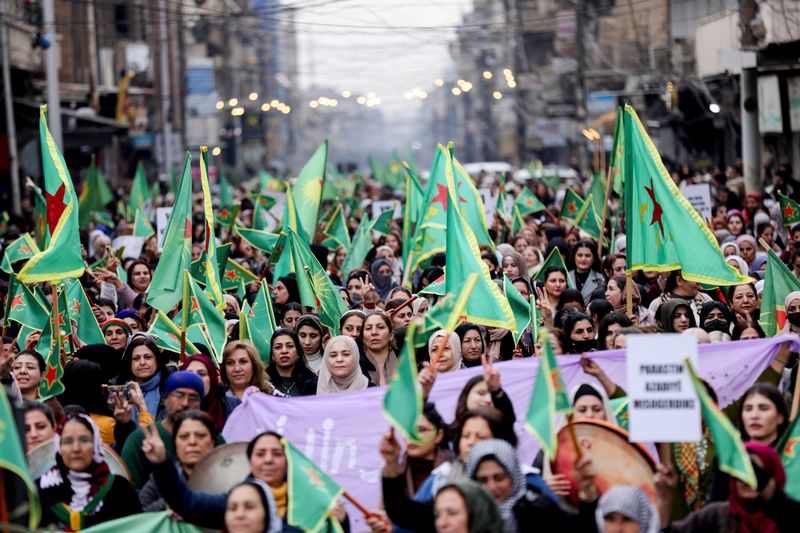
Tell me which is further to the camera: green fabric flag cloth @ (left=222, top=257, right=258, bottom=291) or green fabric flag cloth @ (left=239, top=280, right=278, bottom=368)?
green fabric flag cloth @ (left=222, top=257, right=258, bottom=291)

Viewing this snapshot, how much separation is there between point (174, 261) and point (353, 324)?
1548 millimetres

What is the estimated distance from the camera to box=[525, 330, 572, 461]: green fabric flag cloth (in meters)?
6.07

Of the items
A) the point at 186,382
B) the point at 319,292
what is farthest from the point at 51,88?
the point at 186,382

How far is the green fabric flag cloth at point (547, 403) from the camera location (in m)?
6.07

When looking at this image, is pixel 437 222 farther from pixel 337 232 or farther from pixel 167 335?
pixel 167 335

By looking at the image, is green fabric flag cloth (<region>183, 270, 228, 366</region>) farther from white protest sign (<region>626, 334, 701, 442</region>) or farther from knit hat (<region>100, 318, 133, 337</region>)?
white protest sign (<region>626, 334, 701, 442</region>)

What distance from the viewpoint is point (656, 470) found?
632 centimetres

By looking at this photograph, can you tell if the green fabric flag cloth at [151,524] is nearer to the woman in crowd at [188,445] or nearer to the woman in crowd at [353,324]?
the woman in crowd at [188,445]

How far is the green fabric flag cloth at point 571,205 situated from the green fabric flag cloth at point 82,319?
8.32m

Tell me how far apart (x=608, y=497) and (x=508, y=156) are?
8113 cm

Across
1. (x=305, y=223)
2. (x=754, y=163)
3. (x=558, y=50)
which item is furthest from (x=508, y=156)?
(x=305, y=223)

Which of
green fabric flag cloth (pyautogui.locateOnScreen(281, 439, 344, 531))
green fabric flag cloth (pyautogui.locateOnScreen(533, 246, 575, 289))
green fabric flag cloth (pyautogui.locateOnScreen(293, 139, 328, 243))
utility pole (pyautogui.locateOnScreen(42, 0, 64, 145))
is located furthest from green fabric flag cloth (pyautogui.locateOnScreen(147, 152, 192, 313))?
utility pole (pyautogui.locateOnScreen(42, 0, 64, 145))

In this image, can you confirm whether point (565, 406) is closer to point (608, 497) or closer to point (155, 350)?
point (608, 497)

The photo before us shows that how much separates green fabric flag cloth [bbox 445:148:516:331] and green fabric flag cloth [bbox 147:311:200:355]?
5.47 feet
